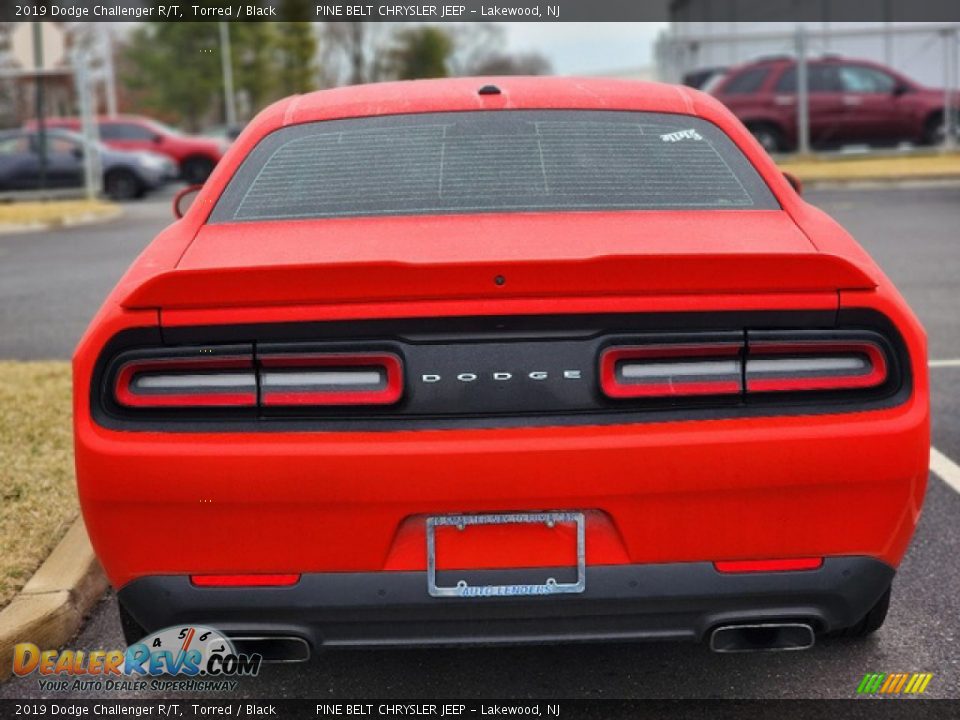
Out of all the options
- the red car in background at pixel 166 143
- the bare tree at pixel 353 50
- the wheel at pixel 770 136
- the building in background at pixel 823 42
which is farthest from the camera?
the bare tree at pixel 353 50

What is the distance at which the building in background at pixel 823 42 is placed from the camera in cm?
2486

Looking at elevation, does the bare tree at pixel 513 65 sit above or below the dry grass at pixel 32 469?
below

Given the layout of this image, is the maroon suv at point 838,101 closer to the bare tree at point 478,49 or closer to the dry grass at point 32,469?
the dry grass at point 32,469

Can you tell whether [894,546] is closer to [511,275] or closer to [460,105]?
[511,275]

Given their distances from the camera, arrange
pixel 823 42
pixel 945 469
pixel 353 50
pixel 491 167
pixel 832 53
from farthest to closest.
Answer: pixel 353 50
pixel 823 42
pixel 832 53
pixel 945 469
pixel 491 167

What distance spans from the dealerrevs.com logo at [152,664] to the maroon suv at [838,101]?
21.3 m

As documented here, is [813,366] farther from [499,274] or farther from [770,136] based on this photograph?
[770,136]

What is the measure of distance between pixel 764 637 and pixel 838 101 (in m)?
22.5

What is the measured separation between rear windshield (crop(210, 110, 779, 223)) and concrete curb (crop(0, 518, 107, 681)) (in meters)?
1.27

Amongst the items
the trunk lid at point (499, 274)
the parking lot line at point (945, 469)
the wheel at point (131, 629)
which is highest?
the trunk lid at point (499, 274)

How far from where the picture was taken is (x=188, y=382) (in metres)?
2.84

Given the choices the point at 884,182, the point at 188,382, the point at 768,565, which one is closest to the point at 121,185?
the point at 884,182

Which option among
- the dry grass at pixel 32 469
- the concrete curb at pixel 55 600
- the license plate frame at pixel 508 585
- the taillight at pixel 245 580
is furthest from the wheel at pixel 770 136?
the taillight at pixel 245 580

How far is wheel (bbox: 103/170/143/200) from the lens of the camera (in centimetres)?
2588
